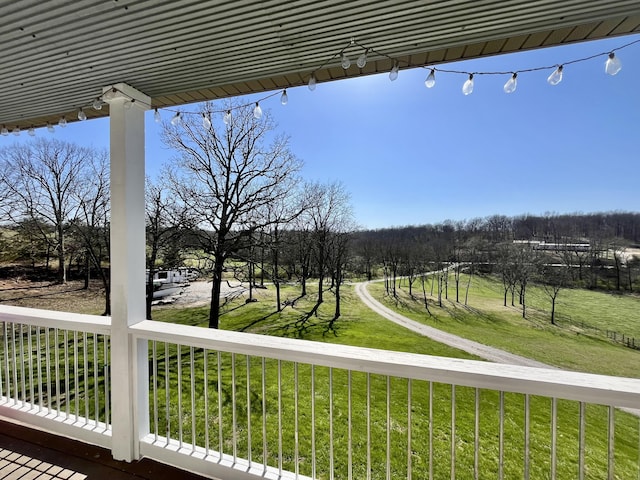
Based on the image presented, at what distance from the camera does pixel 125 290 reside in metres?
1.85

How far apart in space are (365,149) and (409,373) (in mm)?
8327

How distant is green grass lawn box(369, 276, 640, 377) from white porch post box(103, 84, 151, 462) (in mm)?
7588

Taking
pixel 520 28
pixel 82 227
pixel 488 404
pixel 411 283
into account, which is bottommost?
pixel 488 404

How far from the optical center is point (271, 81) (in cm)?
188

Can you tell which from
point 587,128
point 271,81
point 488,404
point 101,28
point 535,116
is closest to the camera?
point 101,28

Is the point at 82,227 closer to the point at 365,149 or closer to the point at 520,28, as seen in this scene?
the point at 365,149

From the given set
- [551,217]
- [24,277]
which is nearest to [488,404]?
[551,217]

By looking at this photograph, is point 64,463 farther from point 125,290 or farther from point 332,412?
point 332,412

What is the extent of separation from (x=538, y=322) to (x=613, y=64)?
775cm

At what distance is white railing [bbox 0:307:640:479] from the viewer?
1.26 metres

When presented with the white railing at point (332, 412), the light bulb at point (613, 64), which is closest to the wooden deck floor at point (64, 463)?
the white railing at point (332, 412)

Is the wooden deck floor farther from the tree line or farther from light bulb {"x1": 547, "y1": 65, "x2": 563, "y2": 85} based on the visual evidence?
the tree line

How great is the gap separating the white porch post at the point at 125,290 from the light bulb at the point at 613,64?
267cm

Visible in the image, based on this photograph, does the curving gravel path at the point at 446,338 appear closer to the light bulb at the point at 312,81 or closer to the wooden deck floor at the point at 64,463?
the wooden deck floor at the point at 64,463
